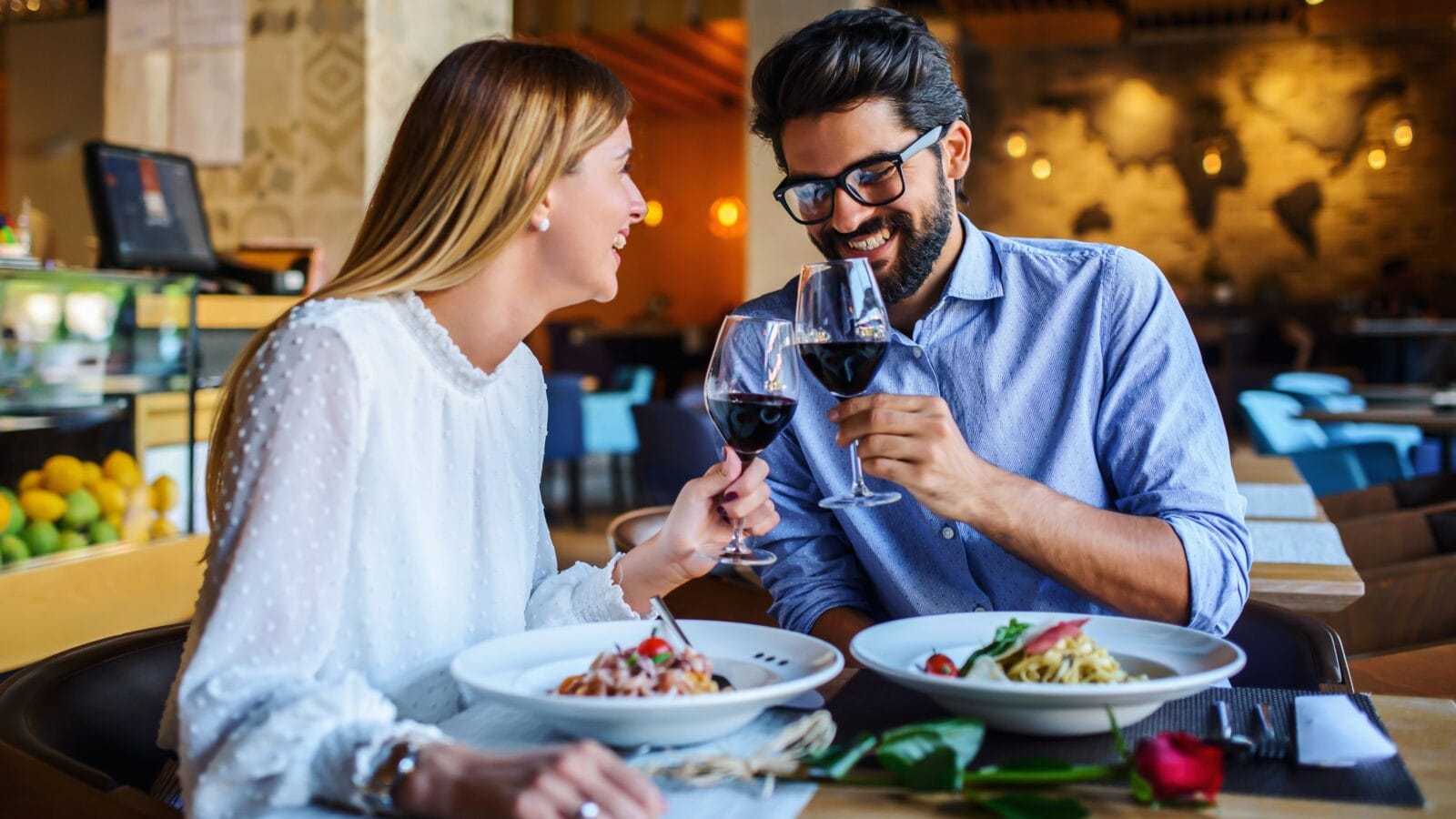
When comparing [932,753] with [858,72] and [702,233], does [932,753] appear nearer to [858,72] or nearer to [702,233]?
[858,72]

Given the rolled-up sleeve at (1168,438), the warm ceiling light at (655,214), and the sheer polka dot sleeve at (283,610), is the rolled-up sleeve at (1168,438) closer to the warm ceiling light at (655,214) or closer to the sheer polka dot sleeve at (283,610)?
the sheer polka dot sleeve at (283,610)

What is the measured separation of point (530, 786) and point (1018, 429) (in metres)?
1.08

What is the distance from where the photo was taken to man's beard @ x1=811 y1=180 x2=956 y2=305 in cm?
170

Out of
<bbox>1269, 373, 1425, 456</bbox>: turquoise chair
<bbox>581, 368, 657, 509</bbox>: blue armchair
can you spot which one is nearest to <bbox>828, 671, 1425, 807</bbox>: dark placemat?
<bbox>1269, 373, 1425, 456</bbox>: turquoise chair

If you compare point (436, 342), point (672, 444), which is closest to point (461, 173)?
point (436, 342)

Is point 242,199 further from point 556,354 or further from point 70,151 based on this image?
point 70,151

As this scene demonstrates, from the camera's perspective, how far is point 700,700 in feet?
2.89

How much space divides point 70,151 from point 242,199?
22.6 ft

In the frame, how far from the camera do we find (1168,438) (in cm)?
158

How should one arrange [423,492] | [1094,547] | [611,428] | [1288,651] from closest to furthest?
[423,492] < [1094,547] < [1288,651] < [611,428]

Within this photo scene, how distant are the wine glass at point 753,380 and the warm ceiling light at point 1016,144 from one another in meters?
12.8

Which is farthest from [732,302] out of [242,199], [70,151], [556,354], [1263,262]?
[242,199]

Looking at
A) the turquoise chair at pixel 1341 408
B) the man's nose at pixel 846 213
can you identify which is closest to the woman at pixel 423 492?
the man's nose at pixel 846 213

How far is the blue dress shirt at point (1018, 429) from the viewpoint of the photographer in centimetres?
160
